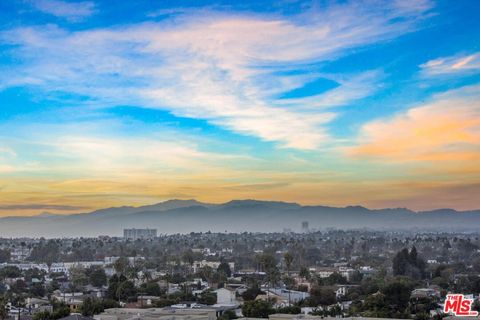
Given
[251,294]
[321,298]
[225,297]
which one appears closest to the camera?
[321,298]

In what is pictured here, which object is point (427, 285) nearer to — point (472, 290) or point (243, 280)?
point (472, 290)

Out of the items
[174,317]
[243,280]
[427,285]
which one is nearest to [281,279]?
[243,280]

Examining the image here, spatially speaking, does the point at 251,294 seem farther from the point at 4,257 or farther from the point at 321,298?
the point at 4,257

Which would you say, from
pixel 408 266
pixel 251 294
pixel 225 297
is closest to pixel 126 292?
pixel 225 297

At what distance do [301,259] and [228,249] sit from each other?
45.5 m

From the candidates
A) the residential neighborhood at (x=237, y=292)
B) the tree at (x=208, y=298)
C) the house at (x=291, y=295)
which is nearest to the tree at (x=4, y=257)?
the residential neighborhood at (x=237, y=292)

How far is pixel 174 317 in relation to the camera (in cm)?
3334

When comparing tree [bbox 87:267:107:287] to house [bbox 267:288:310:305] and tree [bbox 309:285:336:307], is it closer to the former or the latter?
house [bbox 267:288:310:305]

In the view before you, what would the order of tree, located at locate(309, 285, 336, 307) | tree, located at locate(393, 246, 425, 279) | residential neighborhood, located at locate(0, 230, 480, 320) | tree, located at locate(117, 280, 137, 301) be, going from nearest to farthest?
residential neighborhood, located at locate(0, 230, 480, 320) < tree, located at locate(309, 285, 336, 307) < tree, located at locate(117, 280, 137, 301) < tree, located at locate(393, 246, 425, 279)

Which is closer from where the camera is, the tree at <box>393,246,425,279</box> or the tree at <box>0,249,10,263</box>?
the tree at <box>393,246,425,279</box>

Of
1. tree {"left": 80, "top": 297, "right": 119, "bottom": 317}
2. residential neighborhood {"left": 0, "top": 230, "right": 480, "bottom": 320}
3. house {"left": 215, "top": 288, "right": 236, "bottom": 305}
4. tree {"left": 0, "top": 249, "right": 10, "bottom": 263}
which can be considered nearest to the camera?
tree {"left": 80, "top": 297, "right": 119, "bottom": 317}

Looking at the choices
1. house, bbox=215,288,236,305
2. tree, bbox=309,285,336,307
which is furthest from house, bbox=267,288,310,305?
house, bbox=215,288,236,305

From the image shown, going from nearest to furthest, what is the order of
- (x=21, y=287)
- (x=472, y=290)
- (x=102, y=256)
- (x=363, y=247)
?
(x=472, y=290), (x=21, y=287), (x=102, y=256), (x=363, y=247)

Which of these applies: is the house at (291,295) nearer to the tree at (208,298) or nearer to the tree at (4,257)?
the tree at (208,298)
